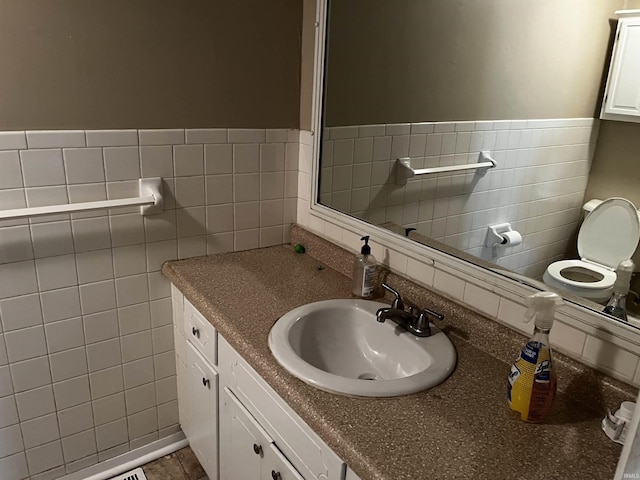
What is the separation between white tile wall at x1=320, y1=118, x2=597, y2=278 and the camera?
1784mm

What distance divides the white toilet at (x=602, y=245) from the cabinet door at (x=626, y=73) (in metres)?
0.36

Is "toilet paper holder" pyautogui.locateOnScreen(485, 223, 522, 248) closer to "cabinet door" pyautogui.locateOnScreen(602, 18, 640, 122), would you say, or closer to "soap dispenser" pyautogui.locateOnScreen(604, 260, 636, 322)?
"soap dispenser" pyautogui.locateOnScreen(604, 260, 636, 322)

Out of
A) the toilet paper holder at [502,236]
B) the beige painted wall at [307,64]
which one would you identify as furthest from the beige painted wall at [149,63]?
the toilet paper holder at [502,236]

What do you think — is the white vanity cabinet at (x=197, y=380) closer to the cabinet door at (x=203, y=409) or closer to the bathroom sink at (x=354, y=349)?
the cabinet door at (x=203, y=409)

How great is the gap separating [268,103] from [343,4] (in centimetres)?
42

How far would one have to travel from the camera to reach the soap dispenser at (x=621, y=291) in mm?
1044

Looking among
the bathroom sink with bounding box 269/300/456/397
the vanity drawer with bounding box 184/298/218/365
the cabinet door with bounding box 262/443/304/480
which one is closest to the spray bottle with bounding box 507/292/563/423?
the bathroom sink with bounding box 269/300/456/397

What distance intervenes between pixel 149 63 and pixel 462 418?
1.28 metres

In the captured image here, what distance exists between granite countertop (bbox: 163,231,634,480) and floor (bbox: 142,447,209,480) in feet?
2.62

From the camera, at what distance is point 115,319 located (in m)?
1.60

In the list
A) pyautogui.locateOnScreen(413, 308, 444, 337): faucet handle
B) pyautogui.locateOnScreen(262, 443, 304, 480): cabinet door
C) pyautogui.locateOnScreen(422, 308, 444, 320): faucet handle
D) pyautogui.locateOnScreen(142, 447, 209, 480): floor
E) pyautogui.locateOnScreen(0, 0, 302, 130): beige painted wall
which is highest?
pyautogui.locateOnScreen(0, 0, 302, 130): beige painted wall

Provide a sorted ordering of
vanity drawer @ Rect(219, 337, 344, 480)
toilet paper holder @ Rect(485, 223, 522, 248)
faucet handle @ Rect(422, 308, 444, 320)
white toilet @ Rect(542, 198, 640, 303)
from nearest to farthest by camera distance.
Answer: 1. vanity drawer @ Rect(219, 337, 344, 480)
2. faucet handle @ Rect(422, 308, 444, 320)
3. white toilet @ Rect(542, 198, 640, 303)
4. toilet paper holder @ Rect(485, 223, 522, 248)

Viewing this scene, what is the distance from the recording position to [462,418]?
0.92m

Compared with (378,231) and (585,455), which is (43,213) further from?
(585,455)
